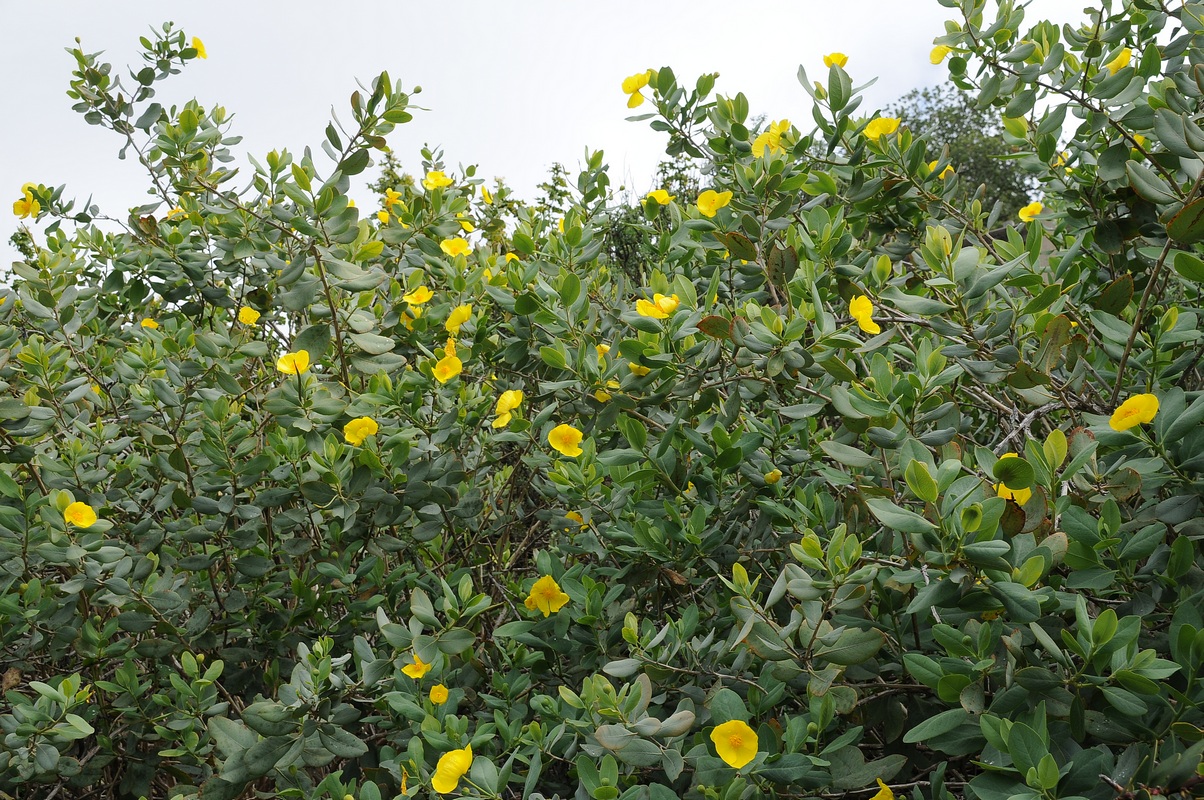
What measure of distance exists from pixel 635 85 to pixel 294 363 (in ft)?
3.68

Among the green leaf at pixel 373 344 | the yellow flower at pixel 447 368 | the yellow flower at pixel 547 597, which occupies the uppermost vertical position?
the green leaf at pixel 373 344

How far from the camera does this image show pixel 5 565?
2098mm

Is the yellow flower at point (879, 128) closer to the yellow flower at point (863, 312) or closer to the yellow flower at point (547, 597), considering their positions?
the yellow flower at point (863, 312)

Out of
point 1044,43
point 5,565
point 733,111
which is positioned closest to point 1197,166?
point 1044,43

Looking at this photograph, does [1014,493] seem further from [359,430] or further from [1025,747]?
[359,430]

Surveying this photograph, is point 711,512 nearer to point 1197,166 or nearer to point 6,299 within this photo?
point 1197,166

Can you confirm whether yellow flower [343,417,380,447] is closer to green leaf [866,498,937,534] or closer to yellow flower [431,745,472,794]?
yellow flower [431,745,472,794]

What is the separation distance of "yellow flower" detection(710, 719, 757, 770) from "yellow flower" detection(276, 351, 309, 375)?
1201 mm

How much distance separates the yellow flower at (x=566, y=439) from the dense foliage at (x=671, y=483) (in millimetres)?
12

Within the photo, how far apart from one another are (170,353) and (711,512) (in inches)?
60.2

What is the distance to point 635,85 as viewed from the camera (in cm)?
224

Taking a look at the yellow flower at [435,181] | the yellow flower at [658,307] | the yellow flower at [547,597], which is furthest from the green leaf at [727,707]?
the yellow flower at [435,181]

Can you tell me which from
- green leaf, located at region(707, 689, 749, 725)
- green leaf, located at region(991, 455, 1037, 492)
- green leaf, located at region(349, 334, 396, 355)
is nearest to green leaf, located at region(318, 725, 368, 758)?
green leaf, located at region(707, 689, 749, 725)

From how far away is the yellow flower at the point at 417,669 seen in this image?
162 centimetres
